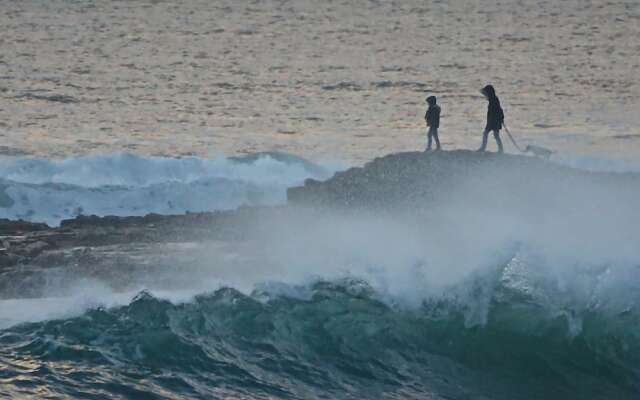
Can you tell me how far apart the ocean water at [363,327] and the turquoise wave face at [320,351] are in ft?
0.07

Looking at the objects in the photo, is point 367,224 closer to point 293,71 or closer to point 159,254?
point 159,254

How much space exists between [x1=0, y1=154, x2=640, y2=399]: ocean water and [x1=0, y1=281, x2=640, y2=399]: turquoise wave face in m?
0.02

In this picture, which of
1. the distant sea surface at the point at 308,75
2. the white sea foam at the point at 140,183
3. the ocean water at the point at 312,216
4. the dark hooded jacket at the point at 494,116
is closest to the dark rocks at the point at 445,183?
the ocean water at the point at 312,216

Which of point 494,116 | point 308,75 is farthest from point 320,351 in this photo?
point 308,75

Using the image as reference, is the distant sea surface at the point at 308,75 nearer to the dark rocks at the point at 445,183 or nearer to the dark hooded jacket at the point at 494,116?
the dark hooded jacket at the point at 494,116

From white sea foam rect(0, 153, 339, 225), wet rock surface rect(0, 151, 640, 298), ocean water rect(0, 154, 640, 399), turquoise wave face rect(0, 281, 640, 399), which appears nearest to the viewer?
turquoise wave face rect(0, 281, 640, 399)

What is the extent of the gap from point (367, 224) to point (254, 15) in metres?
36.8

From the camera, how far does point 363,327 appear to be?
54.5ft

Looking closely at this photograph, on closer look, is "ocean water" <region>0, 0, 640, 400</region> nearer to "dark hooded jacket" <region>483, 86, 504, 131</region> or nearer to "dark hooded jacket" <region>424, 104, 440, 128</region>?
"dark hooded jacket" <region>483, 86, 504, 131</region>

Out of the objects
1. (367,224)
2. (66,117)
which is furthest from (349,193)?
(66,117)

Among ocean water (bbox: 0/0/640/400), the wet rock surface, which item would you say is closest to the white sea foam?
ocean water (bbox: 0/0/640/400)

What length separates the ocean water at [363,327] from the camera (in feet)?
50.0

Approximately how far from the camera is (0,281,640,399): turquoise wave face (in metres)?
15.1

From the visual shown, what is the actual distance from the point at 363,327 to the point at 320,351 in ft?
2.20
